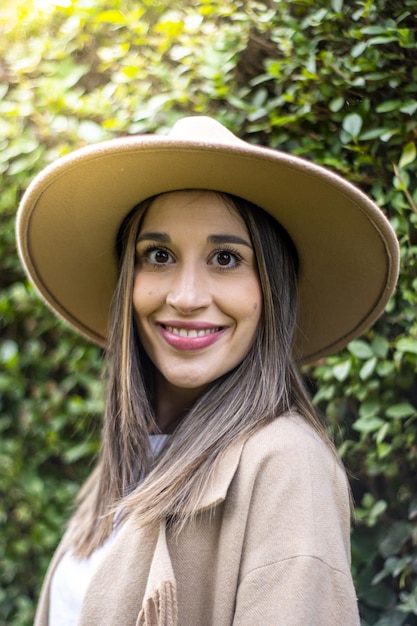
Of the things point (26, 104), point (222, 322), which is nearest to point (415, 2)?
point (222, 322)

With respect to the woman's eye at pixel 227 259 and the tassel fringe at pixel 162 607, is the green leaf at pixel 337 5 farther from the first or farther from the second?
the tassel fringe at pixel 162 607

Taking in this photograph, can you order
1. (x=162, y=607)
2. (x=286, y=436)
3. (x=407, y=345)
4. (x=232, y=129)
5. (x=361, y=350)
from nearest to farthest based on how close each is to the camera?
(x=162, y=607) < (x=286, y=436) < (x=407, y=345) < (x=361, y=350) < (x=232, y=129)

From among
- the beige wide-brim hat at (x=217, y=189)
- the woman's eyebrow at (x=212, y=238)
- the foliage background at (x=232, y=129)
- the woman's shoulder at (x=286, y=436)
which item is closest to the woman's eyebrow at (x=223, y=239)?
the woman's eyebrow at (x=212, y=238)

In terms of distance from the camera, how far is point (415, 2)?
178 cm

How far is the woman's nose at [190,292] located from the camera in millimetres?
1552

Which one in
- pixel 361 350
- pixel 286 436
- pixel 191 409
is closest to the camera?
pixel 286 436

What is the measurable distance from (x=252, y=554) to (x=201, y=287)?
57 centimetres

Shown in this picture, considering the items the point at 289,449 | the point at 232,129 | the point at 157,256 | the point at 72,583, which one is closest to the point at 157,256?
the point at 157,256

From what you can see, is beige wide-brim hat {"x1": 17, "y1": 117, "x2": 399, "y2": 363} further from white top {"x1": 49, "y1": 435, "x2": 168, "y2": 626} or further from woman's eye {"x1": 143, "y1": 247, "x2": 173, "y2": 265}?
white top {"x1": 49, "y1": 435, "x2": 168, "y2": 626}

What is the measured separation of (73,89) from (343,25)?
43.3 inches

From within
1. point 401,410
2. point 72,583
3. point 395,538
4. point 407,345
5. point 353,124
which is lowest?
point 395,538

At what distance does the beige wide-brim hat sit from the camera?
151cm

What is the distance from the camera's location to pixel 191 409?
5.41 ft

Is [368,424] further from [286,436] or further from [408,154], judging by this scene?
[408,154]
